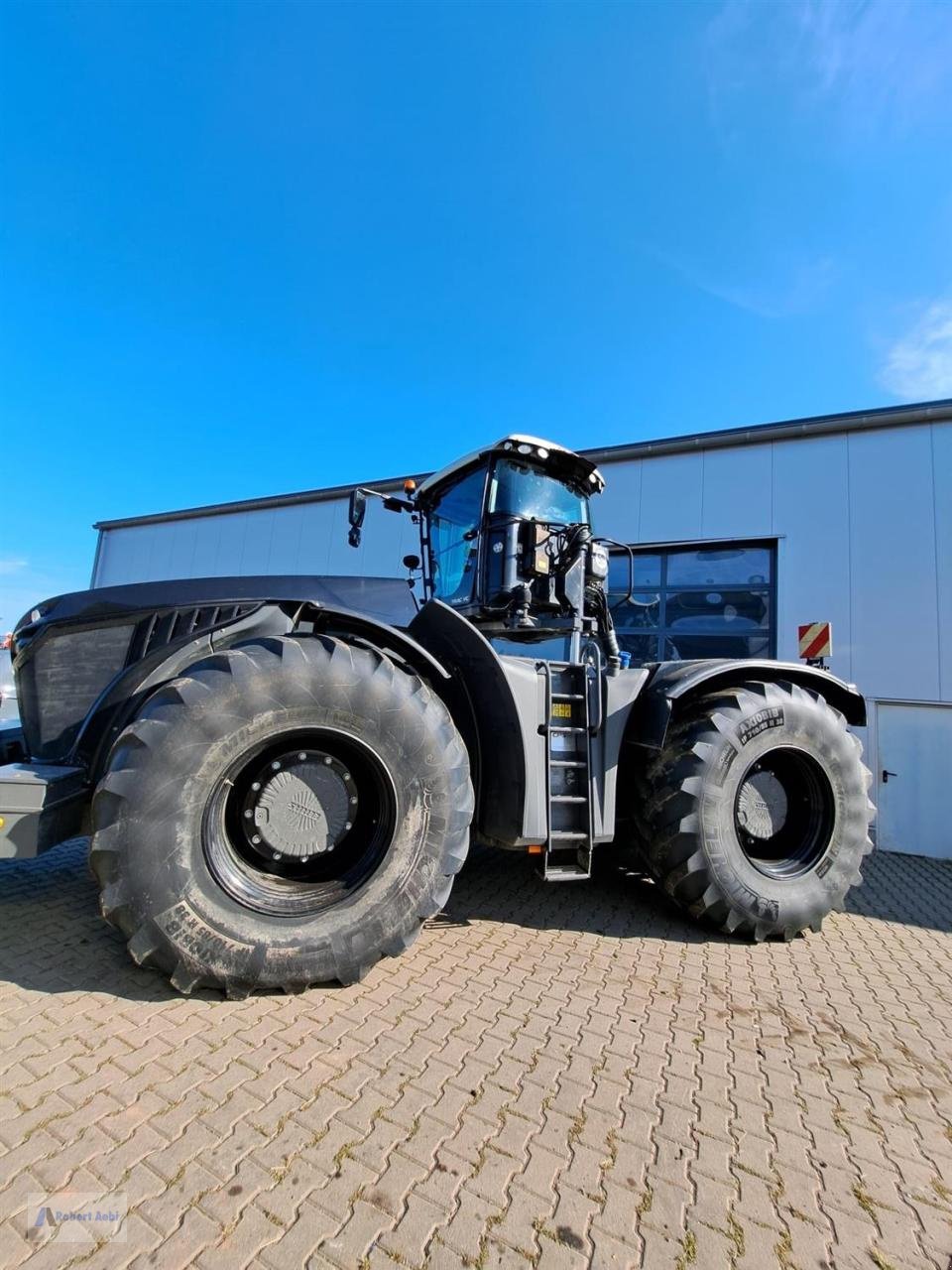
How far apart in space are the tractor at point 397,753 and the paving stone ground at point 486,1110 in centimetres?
37

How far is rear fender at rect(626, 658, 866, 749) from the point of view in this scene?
3293mm

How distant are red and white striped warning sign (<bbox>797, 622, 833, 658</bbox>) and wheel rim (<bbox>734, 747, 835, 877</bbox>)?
2.34 metres

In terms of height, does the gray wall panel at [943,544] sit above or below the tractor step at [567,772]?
above

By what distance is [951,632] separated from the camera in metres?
6.46

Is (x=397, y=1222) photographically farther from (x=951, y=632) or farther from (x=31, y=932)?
(x=951, y=632)

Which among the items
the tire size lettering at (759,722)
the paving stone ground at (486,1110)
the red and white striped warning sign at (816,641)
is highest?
the red and white striped warning sign at (816,641)

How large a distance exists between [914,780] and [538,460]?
619cm

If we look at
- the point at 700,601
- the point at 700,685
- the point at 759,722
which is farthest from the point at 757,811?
the point at 700,601

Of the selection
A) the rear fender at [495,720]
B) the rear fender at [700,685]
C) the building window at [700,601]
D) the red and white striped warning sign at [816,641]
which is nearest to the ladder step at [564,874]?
the rear fender at [495,720]

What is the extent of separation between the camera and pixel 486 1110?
1.83m

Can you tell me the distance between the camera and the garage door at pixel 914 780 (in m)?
6.50

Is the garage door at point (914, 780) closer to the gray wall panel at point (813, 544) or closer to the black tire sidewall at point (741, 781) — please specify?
the gray wall panel at point (813, 544)

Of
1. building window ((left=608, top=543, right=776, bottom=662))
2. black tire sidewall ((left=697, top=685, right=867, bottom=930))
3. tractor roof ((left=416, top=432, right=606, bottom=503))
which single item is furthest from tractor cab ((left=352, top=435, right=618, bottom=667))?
building window ((left=608, top=543, right=776, bottom=662))

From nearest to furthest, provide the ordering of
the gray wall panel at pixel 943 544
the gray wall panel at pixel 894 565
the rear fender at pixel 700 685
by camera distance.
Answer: the rear fender at pixel 700 685
the gray wall panel at pixel 943 544
the gray wall panel at pixel 894 565
